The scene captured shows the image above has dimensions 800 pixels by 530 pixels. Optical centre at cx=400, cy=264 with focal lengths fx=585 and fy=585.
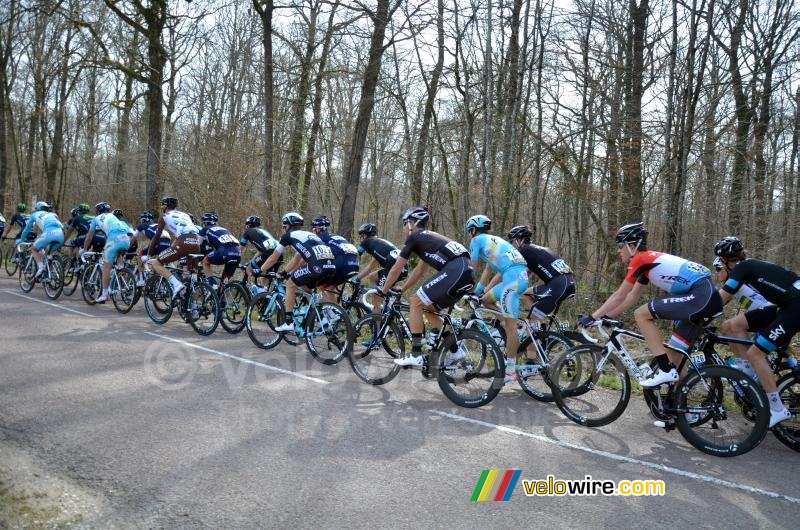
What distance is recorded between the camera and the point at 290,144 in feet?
77.0

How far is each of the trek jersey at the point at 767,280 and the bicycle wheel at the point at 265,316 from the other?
618 cm

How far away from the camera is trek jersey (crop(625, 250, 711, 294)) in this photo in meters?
5.73

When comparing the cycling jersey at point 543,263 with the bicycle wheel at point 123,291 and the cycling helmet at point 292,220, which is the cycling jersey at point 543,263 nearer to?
the cycling helmet at point 292,220

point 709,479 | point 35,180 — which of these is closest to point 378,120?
point 709,479

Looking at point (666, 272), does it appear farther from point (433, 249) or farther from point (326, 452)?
point (326, 452)

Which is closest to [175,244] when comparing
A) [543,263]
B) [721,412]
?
[543,263]

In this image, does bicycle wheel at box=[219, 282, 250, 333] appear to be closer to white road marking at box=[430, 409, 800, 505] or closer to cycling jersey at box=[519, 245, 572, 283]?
cycling jersey at box=[519, 245, 572, 283]

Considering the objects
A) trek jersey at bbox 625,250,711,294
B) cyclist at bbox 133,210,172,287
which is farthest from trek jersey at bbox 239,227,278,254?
trek jersey at bbox 625,250,711,294

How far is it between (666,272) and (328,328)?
4423mm

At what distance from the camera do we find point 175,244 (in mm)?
10805

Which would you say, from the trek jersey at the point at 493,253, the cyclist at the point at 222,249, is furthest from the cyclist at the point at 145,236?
the trek jersey at the point at 493,253

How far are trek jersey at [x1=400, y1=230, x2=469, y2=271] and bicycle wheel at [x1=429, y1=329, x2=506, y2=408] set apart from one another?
2.99 feet

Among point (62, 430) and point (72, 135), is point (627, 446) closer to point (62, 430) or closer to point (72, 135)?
point (62, 430)

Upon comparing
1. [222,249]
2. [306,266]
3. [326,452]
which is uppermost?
[222,249]
